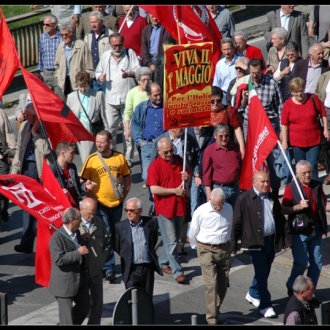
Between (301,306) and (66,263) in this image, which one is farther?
(66,263)

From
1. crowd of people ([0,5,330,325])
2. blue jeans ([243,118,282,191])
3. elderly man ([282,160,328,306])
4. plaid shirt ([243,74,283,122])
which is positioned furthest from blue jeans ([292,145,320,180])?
elderly man ([282,160,328,306])

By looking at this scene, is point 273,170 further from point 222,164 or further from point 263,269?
point 263,269

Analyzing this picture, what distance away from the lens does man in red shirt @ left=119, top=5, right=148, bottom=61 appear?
19.6m

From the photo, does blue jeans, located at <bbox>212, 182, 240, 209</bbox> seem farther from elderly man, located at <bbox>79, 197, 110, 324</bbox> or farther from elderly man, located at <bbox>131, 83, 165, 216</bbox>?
elderly man, located at <bbox>79, 197, 110, 324</bbox>

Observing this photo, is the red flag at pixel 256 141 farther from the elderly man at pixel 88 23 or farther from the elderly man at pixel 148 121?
the elderly man at pixel 88 23

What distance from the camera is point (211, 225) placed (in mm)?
12594

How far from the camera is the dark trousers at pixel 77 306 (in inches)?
464

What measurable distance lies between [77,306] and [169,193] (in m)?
2.26

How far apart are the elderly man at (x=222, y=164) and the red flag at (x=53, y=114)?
1694 millimetres

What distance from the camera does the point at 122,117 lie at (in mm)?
17844

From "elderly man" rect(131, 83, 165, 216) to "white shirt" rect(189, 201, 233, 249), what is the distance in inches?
110

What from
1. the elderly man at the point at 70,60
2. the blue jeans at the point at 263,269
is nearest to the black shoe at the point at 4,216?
the elderly man at the point at 70,60

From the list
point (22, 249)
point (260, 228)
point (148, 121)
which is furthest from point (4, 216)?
point (260, 228)
